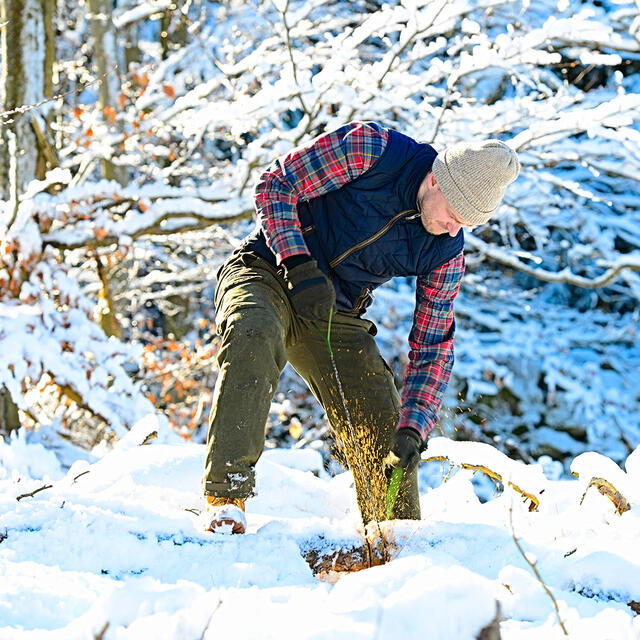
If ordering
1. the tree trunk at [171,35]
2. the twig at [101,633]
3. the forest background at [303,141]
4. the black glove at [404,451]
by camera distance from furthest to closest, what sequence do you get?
the tree trunk at [171,35] → the forest background at [303,141] → the black glove at [404,451] → the twig at [101,633]

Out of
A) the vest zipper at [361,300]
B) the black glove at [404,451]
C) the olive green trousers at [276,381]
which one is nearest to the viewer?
the olive green trousers at [276,381]

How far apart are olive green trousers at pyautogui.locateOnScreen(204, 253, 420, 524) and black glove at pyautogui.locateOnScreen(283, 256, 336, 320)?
11 centimetres

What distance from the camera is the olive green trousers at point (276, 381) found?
2059 mm

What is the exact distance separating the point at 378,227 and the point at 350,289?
0.99ft

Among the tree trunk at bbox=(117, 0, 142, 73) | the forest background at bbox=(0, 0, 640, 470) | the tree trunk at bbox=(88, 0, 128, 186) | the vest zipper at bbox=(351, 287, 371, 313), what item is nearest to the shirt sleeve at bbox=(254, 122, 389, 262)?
the vest zipper at bbox=(351, 287, 371, 313)

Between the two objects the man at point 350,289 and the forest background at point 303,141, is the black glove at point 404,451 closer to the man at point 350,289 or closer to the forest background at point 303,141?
the man at point 350,289

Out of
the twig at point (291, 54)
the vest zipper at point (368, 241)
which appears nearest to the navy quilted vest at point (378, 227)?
the vest zipper at point (368, 241)

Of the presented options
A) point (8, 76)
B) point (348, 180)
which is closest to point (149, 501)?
point (348, 180)

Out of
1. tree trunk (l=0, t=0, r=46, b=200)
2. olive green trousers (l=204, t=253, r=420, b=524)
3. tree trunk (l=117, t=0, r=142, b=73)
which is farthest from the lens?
tree trunk (l=117, t=0, r=142, b=73)

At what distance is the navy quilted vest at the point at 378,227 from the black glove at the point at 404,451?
0.60 m

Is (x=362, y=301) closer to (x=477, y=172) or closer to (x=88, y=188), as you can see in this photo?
(x=477, y=172)

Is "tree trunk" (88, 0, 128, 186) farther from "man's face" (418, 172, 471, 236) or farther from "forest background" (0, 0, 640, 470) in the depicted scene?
"man's face" (418, 172, 471, 236)

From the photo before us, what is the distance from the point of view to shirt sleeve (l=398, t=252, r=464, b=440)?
2.55 meters

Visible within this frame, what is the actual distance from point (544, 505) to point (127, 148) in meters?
4.72
